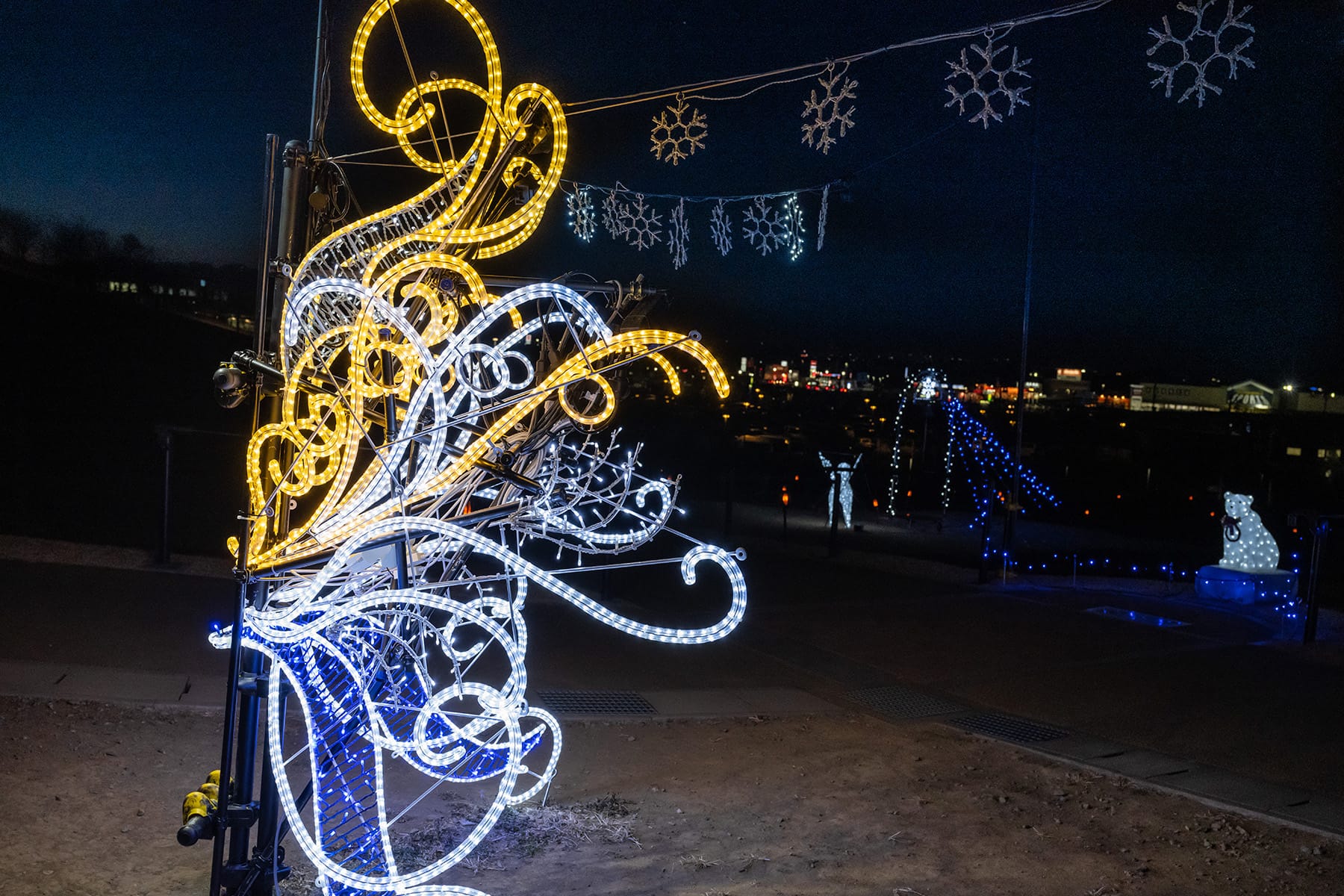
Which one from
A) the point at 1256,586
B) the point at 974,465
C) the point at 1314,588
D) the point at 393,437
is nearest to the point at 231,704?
the point at 393,437

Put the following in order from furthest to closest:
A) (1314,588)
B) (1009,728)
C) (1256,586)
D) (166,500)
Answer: (1256,586) → (166,500) → (1314,588) → (1009,728)

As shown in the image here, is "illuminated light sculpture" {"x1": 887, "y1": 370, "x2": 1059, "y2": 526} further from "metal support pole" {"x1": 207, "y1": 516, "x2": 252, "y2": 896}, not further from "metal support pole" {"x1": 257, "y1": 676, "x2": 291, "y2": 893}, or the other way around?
"metal support pole" {"x1": 207, "y1": 516, "x2": 252, "y2": 896}

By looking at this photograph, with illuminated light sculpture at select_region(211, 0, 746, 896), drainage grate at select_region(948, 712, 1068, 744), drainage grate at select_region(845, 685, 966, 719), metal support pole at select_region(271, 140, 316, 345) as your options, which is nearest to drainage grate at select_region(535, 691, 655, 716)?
drainage grate at select_region(845, 685, 966, 719)

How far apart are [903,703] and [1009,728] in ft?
2.54

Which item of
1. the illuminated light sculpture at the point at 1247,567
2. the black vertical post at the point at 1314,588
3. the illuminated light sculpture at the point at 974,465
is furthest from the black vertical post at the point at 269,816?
the illuminated light sculpture at the point at 974,465

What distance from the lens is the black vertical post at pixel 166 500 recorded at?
9.73 m

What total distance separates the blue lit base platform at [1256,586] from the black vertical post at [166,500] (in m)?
11.0

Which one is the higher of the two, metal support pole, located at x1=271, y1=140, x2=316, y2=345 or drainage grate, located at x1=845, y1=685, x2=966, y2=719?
metal support pole, located at x1=271, y1=140, x2=316, y2=345

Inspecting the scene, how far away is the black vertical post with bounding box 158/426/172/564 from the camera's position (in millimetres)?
9727

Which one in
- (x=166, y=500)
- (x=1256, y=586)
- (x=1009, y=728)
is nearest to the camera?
(x=1009, y=728)

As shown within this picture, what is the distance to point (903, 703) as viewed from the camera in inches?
289

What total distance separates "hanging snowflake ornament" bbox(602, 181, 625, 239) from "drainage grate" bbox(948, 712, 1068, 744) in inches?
160

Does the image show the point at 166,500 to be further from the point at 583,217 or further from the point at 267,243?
the point at 267,243

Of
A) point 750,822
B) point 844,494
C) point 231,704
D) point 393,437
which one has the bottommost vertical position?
point 750,822
